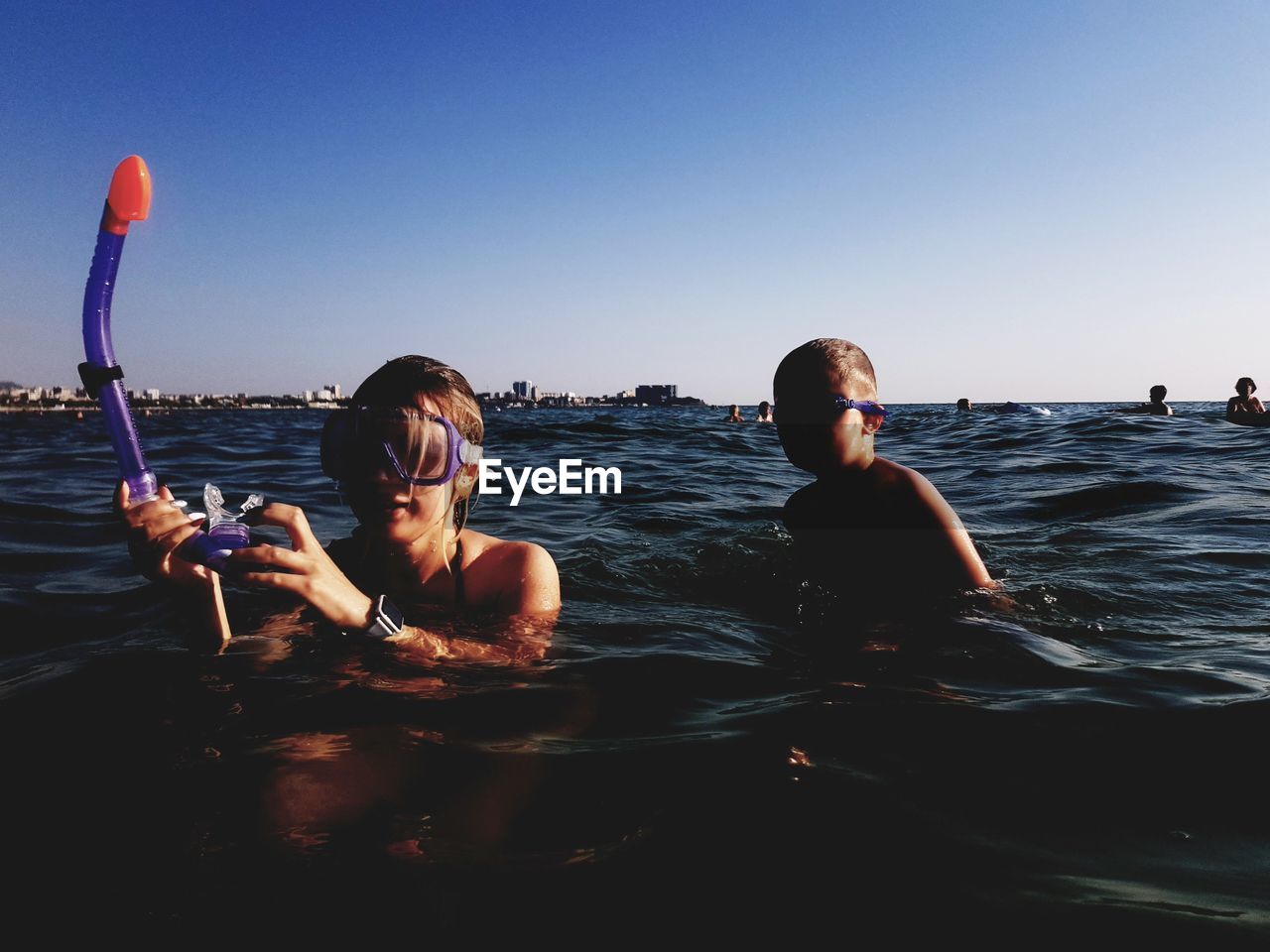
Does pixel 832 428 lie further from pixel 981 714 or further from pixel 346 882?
pixel 346 882

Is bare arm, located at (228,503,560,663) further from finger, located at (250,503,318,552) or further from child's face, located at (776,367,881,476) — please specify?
child's face, located at (776,367,881,476)

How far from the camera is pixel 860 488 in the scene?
4051mm

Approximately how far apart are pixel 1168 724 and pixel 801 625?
1541 millimetres

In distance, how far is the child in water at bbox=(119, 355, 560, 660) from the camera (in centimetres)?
199

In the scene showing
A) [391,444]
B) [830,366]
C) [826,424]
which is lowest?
[391,444]

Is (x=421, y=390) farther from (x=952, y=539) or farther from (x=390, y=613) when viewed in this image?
(x=952, y=539)

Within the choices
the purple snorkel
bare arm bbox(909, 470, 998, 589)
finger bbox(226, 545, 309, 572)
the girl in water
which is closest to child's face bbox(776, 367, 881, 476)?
bare arm bbox(909, 470, 998, 589)

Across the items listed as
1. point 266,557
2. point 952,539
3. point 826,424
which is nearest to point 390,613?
point 266,557

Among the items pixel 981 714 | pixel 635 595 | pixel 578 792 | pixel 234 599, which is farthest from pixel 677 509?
pixel 578 792

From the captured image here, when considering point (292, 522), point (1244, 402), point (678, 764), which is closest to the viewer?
point (678, 764)

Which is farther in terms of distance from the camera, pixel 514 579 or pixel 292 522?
pixel 514 579

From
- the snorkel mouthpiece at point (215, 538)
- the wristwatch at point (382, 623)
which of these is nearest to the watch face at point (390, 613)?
the wristwatch at point (382, 623)

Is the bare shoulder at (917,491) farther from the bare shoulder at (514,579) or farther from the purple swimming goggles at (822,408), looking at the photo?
the bare shoulder at (514,579)

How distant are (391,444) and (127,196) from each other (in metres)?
1.07
